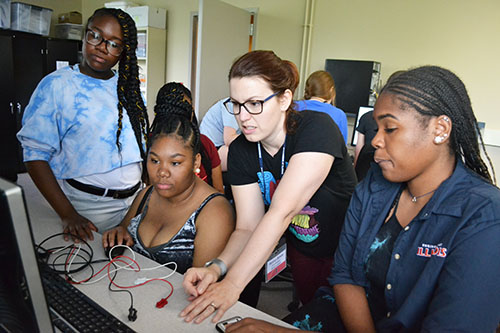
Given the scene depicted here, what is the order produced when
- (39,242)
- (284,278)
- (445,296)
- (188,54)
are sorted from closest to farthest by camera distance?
(445,296) → (39,242) → (284,278) → (188,54)

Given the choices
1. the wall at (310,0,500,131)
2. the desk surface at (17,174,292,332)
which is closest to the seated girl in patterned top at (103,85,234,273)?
the desk surface at (17,174,292,332)

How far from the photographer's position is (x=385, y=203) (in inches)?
46.0

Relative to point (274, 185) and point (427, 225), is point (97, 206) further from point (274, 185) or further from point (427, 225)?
point (427, 225)

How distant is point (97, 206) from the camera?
170 centimetres

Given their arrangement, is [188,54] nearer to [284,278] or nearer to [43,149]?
[284,278]

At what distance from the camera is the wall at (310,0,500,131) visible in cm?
348

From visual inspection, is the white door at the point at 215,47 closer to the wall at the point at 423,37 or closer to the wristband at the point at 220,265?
the wall at the point at 423,37

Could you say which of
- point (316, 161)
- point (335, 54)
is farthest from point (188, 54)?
point (316, 161)

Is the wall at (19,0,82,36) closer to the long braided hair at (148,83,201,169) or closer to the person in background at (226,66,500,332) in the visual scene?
the long braided hair at (148,83,201,169)

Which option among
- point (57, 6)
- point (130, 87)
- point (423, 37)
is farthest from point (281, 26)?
point (57, 6)

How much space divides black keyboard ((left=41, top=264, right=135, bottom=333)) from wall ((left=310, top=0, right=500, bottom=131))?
3.39 meters

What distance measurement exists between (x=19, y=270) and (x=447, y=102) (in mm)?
991

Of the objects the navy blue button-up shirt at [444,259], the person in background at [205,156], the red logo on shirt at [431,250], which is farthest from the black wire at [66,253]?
the red logo on shirt at [431,250]

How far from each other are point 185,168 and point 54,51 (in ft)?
15.0
